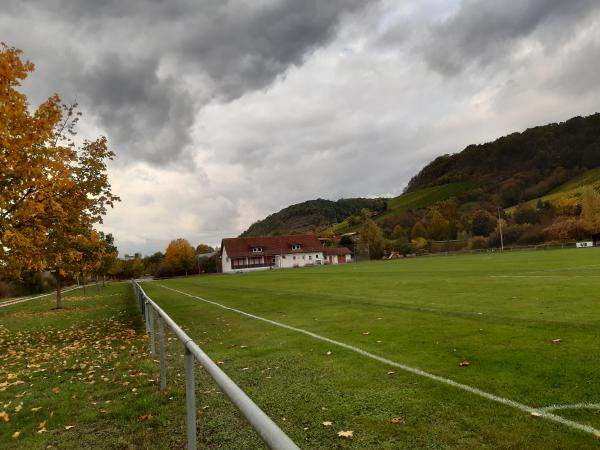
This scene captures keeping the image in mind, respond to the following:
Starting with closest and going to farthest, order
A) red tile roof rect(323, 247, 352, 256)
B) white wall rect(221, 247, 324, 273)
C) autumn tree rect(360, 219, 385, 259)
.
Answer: white wall rect(221, 247, 324, 273)
red tile roof rect(323, 247, 352, 256)
autumn tree rect(360, 219, 385, 259)

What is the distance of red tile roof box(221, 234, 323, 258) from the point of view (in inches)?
4318

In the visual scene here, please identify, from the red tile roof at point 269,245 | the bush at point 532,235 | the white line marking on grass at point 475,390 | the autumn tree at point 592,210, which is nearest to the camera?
the white line marking on grass at point 475,390

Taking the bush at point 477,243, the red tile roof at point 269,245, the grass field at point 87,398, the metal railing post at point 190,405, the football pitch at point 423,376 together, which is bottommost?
the grass field at point 87,398

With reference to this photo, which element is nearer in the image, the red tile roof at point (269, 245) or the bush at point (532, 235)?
the bush at point (532, 235)

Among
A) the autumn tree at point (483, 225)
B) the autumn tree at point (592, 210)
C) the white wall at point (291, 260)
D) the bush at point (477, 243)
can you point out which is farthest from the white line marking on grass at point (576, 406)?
the autumn tree at point (483, 225)

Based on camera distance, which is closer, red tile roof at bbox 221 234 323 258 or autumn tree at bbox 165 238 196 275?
red tile roof at bbox 221 234 323 258

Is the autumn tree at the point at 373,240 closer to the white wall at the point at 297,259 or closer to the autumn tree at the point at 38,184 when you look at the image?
the white wall at the point at 297,259

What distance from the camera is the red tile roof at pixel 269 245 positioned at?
10969cm

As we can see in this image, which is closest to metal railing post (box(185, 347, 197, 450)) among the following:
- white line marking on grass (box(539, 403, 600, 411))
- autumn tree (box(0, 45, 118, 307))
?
white line marking on grass (box(539, 403, 600, 411))

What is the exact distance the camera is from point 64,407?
712cm

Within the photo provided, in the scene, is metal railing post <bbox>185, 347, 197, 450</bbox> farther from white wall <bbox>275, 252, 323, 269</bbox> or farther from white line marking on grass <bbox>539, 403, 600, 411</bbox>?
white wall <bbox>275, 252, 323, 269</bbox>

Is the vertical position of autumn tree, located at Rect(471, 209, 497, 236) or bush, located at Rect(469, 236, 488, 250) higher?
autumn tree, located at Rect(471, 209, 497, 236)

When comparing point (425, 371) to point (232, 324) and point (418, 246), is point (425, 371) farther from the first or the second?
point (418, 246)

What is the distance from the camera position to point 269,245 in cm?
11275
